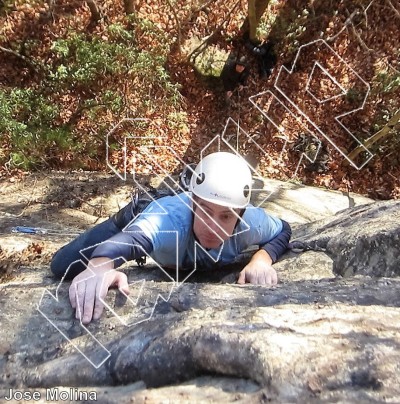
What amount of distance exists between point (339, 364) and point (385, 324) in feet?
1.12

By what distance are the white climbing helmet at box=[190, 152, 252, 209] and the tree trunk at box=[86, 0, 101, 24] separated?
7.82 meters

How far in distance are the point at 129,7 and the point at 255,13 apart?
97.3 inches

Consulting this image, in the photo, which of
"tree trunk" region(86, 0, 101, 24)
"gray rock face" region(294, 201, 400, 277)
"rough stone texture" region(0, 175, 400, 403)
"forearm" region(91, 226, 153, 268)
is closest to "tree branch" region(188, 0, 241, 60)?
"tree trunk" region(86, 0, 101, 24)

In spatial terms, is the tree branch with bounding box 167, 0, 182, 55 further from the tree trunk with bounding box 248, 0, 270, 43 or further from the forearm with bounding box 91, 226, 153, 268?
the forearm with bounding box 91, 226, 153, 268

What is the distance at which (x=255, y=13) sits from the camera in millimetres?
9734

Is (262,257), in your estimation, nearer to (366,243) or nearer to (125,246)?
(366,243)

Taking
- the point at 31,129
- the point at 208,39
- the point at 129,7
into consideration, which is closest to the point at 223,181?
the point at 31,129

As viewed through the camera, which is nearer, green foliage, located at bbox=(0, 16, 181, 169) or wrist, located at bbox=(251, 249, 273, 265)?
wrist, located at bbox=(251, 249, 273, 265)

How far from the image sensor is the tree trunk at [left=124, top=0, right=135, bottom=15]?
9589 mm

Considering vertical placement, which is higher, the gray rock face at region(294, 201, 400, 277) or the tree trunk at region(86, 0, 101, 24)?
the tree trunk at region(86, 0, 101, 24)

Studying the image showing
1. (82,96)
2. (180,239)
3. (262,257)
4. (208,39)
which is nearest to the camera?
(180,239)

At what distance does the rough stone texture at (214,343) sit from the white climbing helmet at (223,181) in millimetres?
493

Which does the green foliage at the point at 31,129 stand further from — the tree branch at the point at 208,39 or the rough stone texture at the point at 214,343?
the rough stone texture at the point at 214,343

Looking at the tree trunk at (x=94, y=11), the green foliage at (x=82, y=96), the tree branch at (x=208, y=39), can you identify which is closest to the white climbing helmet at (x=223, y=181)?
the green foliage at (x=82, y=96)
